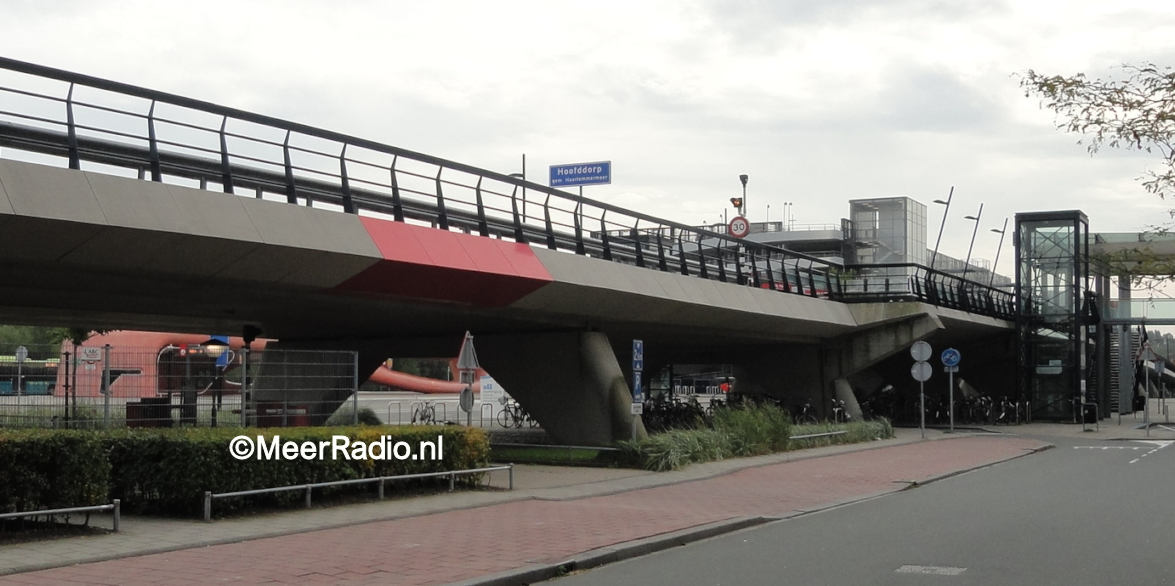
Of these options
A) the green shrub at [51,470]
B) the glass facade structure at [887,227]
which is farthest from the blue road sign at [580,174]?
the glass facade structure at [887,227]

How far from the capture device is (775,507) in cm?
1694

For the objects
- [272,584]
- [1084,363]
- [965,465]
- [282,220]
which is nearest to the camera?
[272,584]

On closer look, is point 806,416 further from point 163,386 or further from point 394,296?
point 163,386

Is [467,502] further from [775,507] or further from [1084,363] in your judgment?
[1084,363]

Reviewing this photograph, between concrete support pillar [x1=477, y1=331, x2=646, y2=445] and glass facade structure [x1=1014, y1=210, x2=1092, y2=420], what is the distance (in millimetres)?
29354

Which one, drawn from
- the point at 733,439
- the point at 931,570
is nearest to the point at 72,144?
the point at 931,570

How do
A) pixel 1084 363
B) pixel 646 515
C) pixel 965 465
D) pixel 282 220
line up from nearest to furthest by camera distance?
pixel 646 515, pixel 282 220, pixel 965 465, pixel 1084 363

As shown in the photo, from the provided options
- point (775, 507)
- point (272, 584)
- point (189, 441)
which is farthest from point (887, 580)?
point (189, 441)

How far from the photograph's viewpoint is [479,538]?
1279 cm

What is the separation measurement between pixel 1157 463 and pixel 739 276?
1093 centimetres

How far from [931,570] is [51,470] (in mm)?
8694

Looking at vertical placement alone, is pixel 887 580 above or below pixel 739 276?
below

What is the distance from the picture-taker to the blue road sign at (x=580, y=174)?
4378 cm

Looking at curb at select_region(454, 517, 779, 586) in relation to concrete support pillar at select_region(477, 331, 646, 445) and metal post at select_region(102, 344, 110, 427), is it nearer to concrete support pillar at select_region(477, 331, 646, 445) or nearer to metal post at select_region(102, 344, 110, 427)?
metal post at select_region(102, 344, 110, 427)
